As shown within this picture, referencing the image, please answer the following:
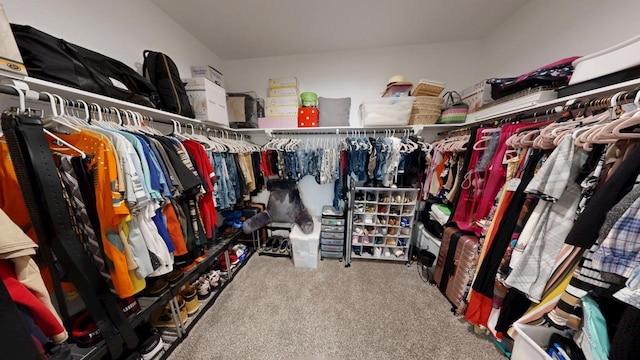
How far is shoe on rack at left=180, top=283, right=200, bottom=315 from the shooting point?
4.67 ft

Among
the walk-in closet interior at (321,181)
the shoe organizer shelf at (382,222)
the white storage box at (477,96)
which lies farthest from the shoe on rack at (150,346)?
the white storage box at (477,96)

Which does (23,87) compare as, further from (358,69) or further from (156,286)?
(358,69)

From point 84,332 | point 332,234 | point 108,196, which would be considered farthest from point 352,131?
point 84,332

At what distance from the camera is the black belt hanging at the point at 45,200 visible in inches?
26.3

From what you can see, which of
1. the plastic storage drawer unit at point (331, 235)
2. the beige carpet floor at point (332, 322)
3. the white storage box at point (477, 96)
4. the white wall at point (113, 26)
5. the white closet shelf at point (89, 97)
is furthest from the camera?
the plastic storage drawer unit at point (331, 235)

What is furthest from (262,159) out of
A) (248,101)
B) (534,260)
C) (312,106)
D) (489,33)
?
(489,33)

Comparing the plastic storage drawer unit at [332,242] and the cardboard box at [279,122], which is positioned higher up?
the cardboard box at [279,122]

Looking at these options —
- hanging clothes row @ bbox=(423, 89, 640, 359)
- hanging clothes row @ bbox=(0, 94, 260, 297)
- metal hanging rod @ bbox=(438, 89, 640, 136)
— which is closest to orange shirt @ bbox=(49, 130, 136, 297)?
hanging clothes row @ bbox=(0, 94, 260, 297)

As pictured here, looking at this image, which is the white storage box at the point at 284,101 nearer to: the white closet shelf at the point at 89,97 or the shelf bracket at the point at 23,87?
the white closet shelf at the point at 89,97

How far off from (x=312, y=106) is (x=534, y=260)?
2.09 meters

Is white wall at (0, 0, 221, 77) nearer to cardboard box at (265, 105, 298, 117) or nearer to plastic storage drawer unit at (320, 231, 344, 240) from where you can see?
cardboard box at (265, 105, 298, 117)

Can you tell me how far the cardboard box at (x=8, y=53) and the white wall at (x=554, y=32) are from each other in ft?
9.92

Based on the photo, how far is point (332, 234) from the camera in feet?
6.93

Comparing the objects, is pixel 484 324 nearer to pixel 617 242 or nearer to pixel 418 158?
pixel 617 242
